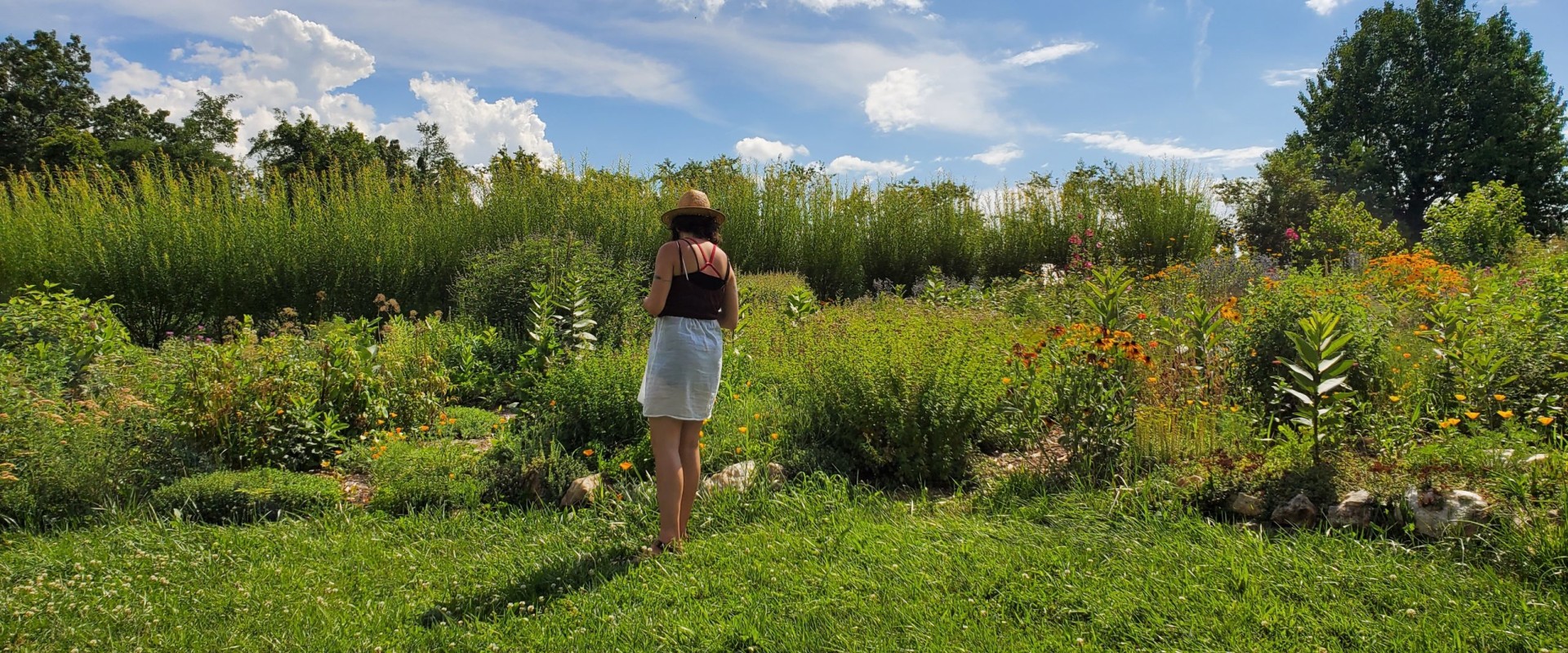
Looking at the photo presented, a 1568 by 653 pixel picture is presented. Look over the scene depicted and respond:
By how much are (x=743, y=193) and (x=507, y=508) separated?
29.1 ft

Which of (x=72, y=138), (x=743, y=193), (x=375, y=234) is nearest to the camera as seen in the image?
(x=375, y=234)

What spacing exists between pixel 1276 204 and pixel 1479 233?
4.99 meters

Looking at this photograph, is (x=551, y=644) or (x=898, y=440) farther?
(x=898, y=440)

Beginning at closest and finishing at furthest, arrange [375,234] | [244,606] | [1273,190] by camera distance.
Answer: [244,606] < [375,234] < [1273,190]

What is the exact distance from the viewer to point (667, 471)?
3234 mm

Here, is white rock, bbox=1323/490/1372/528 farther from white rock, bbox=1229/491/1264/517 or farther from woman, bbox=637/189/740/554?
woman, bbox=637/189/740/554

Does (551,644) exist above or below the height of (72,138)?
below

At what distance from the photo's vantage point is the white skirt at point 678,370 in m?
3.20

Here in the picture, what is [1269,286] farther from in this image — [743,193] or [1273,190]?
[1273,190]

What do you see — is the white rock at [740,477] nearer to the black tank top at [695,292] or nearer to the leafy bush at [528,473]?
the leafy bush at [528,473]

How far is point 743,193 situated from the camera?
1225cm

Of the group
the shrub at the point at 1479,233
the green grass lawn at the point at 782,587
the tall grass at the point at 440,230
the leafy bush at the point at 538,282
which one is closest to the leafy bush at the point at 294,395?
the green grass lawn at the point at 782,587

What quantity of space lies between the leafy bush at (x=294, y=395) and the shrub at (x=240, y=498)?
378 millimetres

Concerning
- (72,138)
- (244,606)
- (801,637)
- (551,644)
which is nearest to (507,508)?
(244,606)
